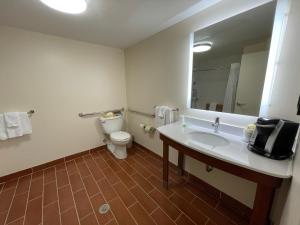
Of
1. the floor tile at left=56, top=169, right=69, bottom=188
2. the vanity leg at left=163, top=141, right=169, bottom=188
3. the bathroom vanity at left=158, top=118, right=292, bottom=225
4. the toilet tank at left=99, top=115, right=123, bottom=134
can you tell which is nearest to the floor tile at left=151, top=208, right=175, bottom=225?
the vanity leg at left=163, top=141, right=169, bottom=188

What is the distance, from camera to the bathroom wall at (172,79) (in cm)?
129

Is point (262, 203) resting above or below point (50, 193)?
above

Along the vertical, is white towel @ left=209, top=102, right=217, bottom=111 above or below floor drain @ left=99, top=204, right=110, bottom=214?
above

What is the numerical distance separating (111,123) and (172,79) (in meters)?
1.37

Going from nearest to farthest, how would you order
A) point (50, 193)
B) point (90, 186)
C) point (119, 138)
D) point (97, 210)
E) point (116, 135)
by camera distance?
point (97, 210), point (50, 193), point (90, 186), point (119, 138), point (116, 135)

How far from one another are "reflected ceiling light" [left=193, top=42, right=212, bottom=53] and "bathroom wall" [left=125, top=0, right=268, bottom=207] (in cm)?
11

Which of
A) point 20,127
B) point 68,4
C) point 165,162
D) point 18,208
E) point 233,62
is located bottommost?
point 18,208

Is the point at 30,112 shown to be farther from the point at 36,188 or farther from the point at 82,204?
the point at 82,204

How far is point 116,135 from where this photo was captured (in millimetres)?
2332

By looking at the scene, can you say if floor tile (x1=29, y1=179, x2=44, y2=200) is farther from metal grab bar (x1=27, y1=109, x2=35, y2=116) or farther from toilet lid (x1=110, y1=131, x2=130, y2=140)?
toilet lid (x1=110, y1=131, x2=130, y2=140)

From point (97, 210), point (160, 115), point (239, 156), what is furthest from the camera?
point (160, 115)

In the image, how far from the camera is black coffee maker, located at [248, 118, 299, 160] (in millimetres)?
873

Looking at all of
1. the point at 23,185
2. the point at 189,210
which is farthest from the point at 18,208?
the point at 189,210

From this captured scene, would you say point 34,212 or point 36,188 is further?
point 36,188
